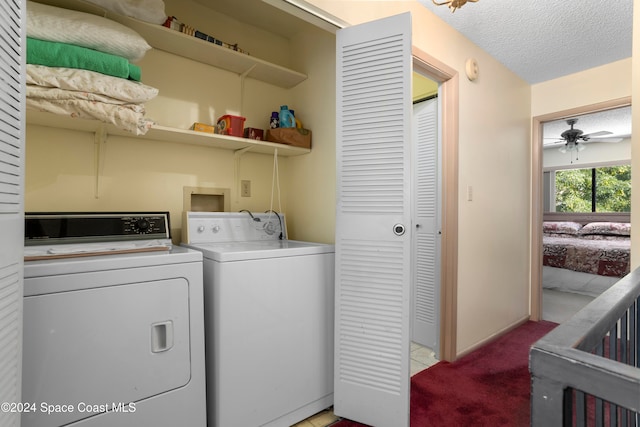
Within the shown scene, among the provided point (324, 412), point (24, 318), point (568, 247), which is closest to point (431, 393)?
point (324, 412)

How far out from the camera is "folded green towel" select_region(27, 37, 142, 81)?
1.25 metres

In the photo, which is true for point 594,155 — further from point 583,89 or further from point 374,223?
point 374,223

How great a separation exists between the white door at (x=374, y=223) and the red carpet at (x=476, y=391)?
25cm

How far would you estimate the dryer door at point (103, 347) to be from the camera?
3.57 ft

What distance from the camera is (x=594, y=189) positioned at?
6.85m

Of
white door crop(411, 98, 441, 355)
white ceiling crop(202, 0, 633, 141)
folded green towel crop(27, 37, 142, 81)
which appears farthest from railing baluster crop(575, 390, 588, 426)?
white ceiling crop(202, 0, 633, 141)

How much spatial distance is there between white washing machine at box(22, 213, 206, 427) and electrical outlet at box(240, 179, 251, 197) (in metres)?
0.80

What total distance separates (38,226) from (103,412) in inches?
31.5

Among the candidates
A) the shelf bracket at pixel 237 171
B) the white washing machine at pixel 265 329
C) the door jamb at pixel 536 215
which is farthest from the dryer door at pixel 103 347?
the door jamb at pixel 536 215

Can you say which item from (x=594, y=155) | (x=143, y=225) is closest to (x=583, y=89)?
(x=143, y=225)

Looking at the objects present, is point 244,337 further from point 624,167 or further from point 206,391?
point 624,167

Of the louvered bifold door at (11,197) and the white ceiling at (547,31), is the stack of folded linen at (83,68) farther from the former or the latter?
the white ceiling at (547,31)

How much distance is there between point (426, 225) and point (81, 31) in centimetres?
247

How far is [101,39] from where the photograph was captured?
1371mm
